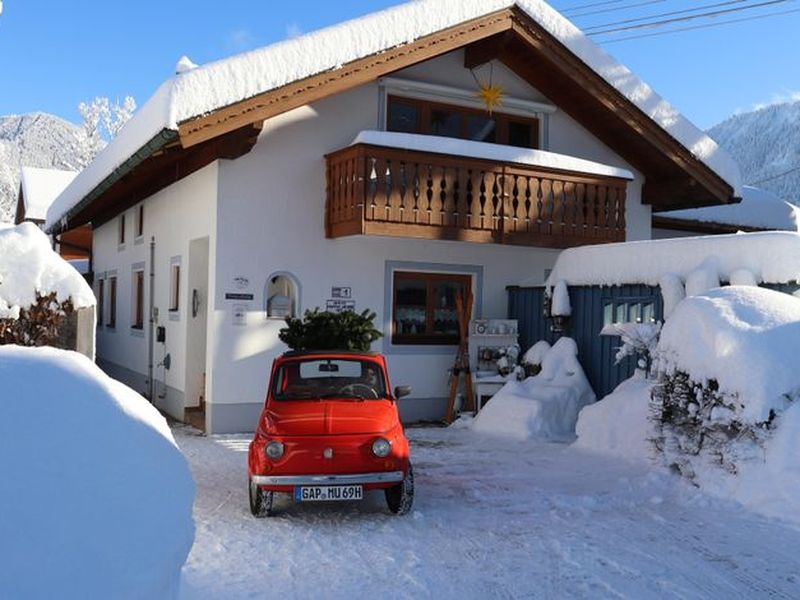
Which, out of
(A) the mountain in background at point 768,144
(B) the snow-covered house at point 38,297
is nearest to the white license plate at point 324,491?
(B) the snow-covered house at point 38,297

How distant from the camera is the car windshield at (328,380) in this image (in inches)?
292

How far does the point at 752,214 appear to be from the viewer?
18719 millimetres

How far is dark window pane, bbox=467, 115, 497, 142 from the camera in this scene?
A: 14.0 m

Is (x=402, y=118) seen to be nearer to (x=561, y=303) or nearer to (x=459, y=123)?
(x=459, y=123)

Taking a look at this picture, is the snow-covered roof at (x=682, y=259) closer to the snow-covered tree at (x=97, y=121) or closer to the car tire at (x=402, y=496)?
the car tire at (x=402, y=496)

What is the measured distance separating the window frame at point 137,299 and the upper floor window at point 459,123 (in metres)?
6.78

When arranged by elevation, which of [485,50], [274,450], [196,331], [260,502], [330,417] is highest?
[485,50]

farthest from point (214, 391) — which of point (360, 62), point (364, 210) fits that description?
point (360, 62)

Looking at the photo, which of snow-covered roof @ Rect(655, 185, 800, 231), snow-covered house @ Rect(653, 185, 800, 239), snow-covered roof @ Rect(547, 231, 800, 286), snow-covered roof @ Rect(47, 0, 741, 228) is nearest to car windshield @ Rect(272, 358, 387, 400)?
snow-covered roof @ Rect(47, 0, 741, 228)

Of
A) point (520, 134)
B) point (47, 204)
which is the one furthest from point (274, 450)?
point (47, 204)

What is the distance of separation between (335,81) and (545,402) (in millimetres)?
5614

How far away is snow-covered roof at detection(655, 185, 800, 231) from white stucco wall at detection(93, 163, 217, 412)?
10627mm

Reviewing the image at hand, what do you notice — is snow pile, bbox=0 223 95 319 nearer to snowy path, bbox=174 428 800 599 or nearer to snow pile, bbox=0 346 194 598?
snowy path, bbox=174 428 800 599

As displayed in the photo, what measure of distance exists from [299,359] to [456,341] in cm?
618
